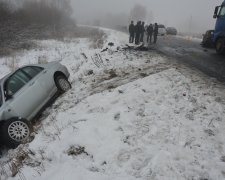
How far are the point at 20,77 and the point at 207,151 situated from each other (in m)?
5.66

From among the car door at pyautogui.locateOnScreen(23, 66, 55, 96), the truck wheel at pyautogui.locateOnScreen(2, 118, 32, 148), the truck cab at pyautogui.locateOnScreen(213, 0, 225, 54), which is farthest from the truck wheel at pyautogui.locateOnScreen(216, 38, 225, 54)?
the truck wheel at pyautogui.locateOnScreen(2, 118, 32, 148)

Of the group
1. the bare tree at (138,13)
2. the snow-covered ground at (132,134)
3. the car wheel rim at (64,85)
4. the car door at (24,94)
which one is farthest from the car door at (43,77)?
the bare tree at (138,13)

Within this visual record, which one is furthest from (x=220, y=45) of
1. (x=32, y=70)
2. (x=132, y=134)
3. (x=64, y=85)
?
(x=132, y=134)

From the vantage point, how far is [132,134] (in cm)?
546

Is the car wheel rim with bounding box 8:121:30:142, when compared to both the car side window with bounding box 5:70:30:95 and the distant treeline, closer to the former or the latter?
the car side window with bounding box 5:70:30:95

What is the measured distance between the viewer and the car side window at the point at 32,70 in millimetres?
8289

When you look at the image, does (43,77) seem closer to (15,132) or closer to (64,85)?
(64,85)

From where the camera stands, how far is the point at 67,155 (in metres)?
5.29

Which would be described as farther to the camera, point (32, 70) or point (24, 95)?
point (32, 70)

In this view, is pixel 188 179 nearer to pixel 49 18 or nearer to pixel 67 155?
pixel 67 155

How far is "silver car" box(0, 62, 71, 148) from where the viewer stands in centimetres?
673

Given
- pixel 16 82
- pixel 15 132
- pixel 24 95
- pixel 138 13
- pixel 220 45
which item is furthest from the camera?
pixel 138 13

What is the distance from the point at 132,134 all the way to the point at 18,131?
3.09 m

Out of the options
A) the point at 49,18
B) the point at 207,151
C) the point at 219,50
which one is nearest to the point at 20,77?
the point at 207,151
